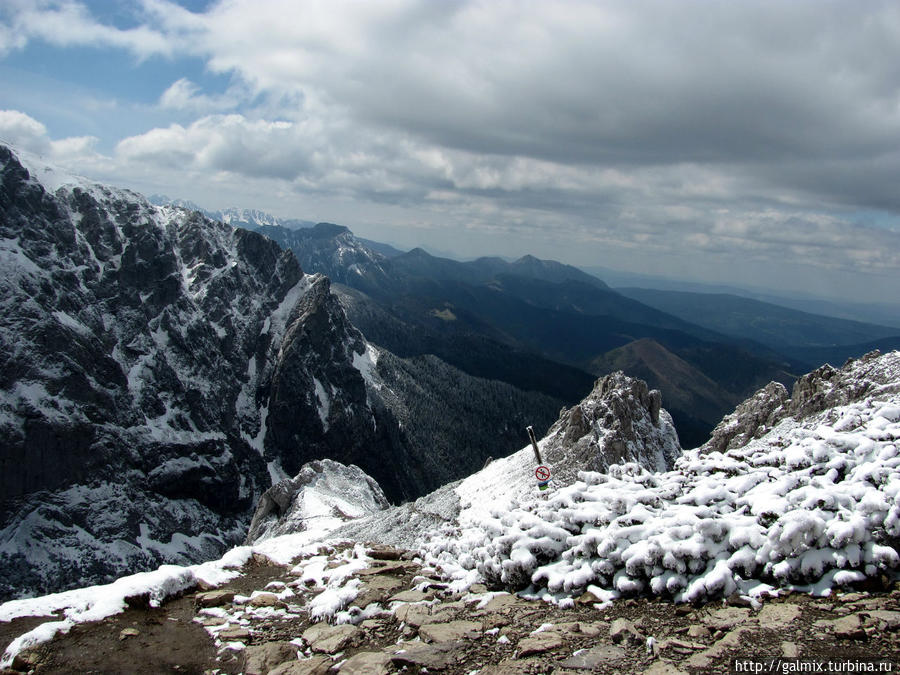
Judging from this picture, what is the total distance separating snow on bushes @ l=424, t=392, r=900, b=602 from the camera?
10.5 meters

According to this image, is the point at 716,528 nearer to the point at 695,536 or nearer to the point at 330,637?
the point at 695,536

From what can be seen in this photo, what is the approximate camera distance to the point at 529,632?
36.4 feet

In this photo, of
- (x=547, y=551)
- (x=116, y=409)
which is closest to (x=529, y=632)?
(x=547, y=551)

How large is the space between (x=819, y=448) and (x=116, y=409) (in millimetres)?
198419

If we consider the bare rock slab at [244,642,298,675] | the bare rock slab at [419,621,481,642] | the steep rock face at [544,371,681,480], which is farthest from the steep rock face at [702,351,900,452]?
the bare rock slab at [244,642,298,675]

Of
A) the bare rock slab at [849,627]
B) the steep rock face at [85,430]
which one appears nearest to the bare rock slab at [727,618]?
the bare rock slab at [849,627]

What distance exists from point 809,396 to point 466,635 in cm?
4526

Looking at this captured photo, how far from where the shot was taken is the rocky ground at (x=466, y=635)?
29.9ft

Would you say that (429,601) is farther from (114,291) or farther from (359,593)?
(114,291)

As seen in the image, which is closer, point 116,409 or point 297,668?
point 297,668

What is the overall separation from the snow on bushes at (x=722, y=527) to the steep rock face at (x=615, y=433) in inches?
1588

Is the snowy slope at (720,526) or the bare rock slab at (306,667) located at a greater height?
the snowy slope at (720,526)

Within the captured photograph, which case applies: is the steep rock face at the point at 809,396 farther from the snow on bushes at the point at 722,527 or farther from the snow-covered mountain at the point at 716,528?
the snow on bushes at the point at 722,527

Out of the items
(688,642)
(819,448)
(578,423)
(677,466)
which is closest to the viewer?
(688,642)
